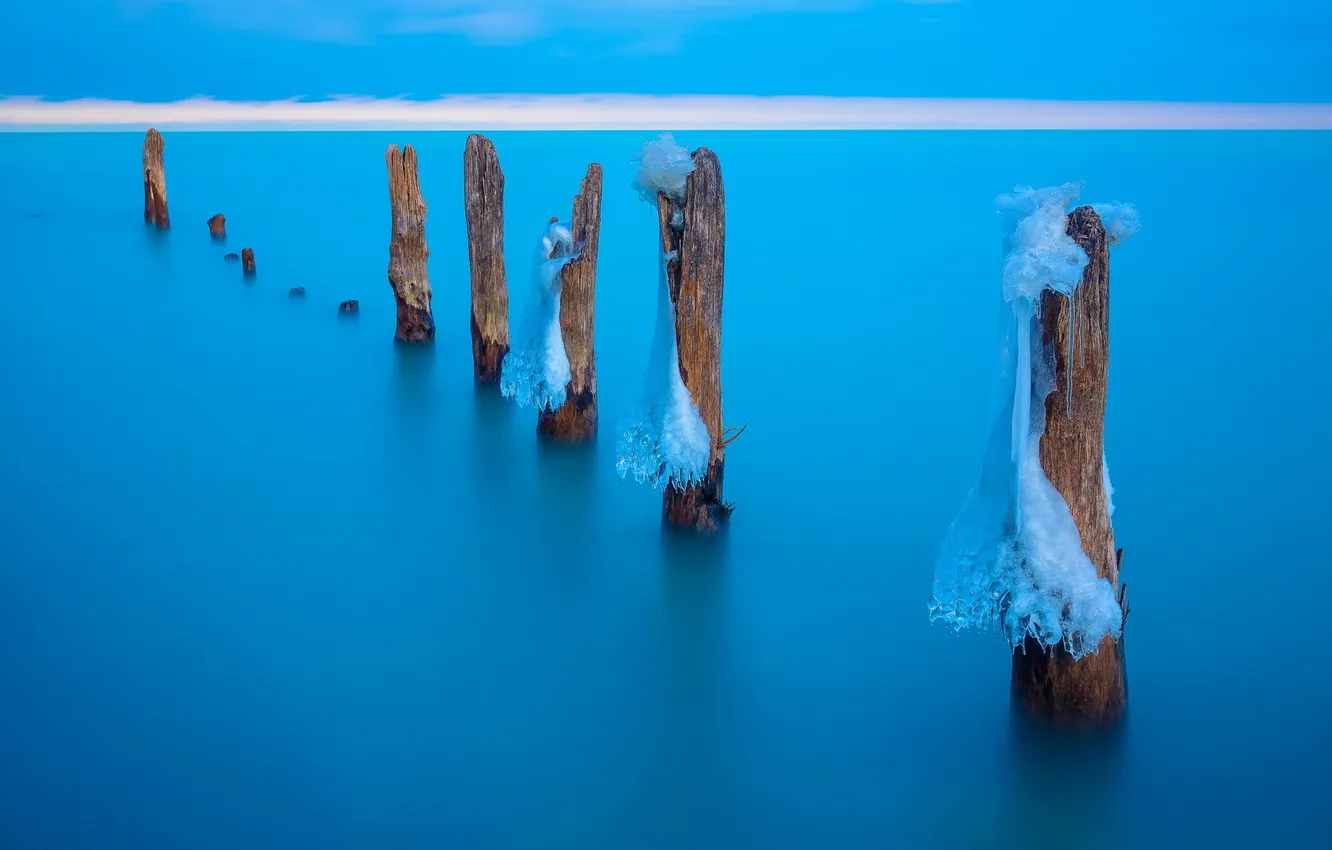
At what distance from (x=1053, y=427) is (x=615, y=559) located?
3.02 meters

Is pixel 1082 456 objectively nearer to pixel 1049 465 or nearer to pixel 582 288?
pixel 1049 465

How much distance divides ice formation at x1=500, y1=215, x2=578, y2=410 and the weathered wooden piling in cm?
145

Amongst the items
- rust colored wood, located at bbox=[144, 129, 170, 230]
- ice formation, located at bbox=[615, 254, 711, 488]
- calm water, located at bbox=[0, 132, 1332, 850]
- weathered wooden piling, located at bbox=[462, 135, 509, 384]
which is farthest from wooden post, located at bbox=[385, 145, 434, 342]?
rust colored wood, located at bbox=[144, 129, 170, 230]

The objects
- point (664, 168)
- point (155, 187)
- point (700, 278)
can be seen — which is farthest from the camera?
point (155, 187)

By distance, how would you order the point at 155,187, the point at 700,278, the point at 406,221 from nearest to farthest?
1. the point at 700,278
2. the point at 406,221
3. the point at 155,187

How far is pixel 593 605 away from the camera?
5.70 metres

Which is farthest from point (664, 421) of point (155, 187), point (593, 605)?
point (155, 187)

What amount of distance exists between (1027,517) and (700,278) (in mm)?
2306

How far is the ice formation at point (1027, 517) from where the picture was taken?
3707 millimetres

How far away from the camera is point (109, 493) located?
7090mm

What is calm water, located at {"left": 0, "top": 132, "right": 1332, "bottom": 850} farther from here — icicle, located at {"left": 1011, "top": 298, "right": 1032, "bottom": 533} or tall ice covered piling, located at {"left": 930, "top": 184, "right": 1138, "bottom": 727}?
icicle, located at {"left": 1011, "top": 298, "right": 1032, "bottom": 533}

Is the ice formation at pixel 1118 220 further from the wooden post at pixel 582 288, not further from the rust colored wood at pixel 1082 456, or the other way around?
the wooden post at pixel 582 288

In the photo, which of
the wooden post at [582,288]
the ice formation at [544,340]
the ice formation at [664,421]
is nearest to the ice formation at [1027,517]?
the ice formation at [664,421]

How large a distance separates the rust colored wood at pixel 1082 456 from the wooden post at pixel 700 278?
216 cm
